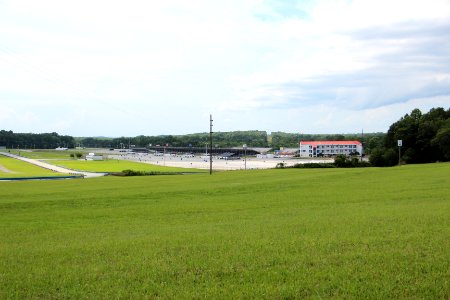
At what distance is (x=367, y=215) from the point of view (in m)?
14.8

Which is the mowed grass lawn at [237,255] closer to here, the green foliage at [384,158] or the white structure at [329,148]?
the green foliage at [384,158]

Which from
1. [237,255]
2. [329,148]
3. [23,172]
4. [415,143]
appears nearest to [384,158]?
[415,143]

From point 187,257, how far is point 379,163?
79.0 metres

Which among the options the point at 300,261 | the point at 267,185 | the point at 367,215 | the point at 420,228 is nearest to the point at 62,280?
the point at 300,261

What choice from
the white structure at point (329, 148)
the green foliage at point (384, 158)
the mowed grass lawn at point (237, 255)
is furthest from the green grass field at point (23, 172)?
the white structure at point (329, 148)

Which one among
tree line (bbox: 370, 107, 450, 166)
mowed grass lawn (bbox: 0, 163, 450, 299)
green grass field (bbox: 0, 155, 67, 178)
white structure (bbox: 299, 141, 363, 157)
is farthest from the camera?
white structure (bbox: 299, 141, 363, 157)

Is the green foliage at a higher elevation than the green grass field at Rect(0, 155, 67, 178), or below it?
higher

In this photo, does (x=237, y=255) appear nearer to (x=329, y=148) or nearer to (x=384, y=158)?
(x=384, y=158)

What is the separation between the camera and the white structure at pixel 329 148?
562 ft

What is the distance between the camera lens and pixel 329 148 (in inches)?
6860

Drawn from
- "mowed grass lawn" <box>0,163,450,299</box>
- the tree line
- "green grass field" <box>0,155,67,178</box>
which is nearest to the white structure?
the tree line

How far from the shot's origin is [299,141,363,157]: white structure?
171 meters

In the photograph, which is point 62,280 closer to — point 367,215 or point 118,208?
point 367,215

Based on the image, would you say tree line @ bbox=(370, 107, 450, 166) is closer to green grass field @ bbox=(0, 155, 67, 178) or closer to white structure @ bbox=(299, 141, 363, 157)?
green grass field @ bbox=(0, 155, 67, 178)
